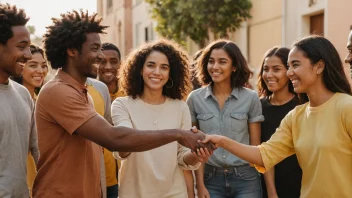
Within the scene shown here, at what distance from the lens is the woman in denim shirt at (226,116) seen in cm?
526

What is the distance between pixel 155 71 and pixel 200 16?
12710mm

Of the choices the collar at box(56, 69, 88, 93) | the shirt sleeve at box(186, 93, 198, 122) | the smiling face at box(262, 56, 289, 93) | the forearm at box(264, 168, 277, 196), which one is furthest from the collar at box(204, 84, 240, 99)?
the collar at box(56, 69, 88, 93)

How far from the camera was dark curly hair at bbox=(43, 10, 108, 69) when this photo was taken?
404cm

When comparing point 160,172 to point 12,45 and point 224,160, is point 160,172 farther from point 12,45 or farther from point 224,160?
point 12,45

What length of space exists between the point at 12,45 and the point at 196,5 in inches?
549

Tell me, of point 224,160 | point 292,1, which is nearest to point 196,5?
point 292,1

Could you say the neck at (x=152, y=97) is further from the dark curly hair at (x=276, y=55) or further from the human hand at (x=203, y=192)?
the dark curly hair at (x=276, y=55)

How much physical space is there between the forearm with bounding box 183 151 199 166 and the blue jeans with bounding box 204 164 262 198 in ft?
2.12

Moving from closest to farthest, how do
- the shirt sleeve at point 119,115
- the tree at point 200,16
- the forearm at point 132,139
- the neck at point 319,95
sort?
the forearm at point 132,139 < the neck at point 319,95 < the shirt sleeve at point 119,115 < the tree at point 200,16

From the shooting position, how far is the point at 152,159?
183 inches

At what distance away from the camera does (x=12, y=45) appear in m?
3.95

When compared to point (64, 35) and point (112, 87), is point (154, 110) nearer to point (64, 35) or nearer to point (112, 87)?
point (64, 35)

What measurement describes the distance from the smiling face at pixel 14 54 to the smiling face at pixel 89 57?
35cm

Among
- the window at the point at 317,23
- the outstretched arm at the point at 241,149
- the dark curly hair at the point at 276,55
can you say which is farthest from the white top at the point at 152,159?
the window at the point at 317,23
